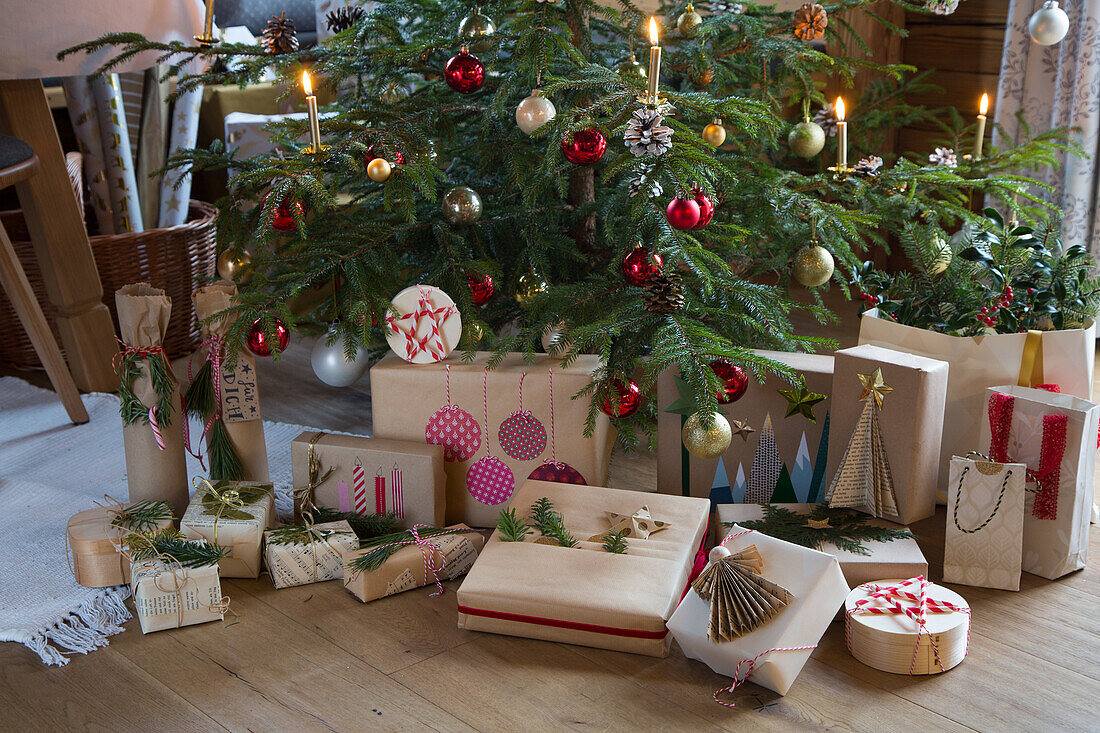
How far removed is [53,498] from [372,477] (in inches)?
21.3

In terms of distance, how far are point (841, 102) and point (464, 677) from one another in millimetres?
1008

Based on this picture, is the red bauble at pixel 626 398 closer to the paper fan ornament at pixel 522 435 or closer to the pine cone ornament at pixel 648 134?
the paper fan ornament at pixel 522 435

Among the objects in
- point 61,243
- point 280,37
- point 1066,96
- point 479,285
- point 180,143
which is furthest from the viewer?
point 180,143

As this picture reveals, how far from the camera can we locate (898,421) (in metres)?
1.18

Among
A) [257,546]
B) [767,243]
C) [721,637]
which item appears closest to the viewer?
[721,637]

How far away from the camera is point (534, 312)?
1.36m

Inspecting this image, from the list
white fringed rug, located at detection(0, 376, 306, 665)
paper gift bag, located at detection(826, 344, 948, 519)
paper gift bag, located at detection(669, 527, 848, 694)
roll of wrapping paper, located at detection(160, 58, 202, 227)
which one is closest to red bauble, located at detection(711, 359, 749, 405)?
paper gift bag, located at detection(826, 344, 948, 519)

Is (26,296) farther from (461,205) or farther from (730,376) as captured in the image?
(730,376)

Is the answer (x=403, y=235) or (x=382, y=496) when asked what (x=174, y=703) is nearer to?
(x=382, y=496)

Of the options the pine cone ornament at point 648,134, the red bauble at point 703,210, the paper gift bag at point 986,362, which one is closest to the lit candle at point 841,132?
the paper gift bag at point 986,362

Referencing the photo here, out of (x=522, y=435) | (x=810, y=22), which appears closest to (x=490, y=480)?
(x=522, y=435)

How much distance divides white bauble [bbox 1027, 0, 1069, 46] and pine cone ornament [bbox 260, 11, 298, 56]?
127 centimetres

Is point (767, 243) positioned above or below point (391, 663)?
above

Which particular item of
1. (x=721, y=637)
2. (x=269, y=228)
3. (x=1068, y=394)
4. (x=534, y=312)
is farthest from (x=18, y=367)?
(x=1068, y=394)
